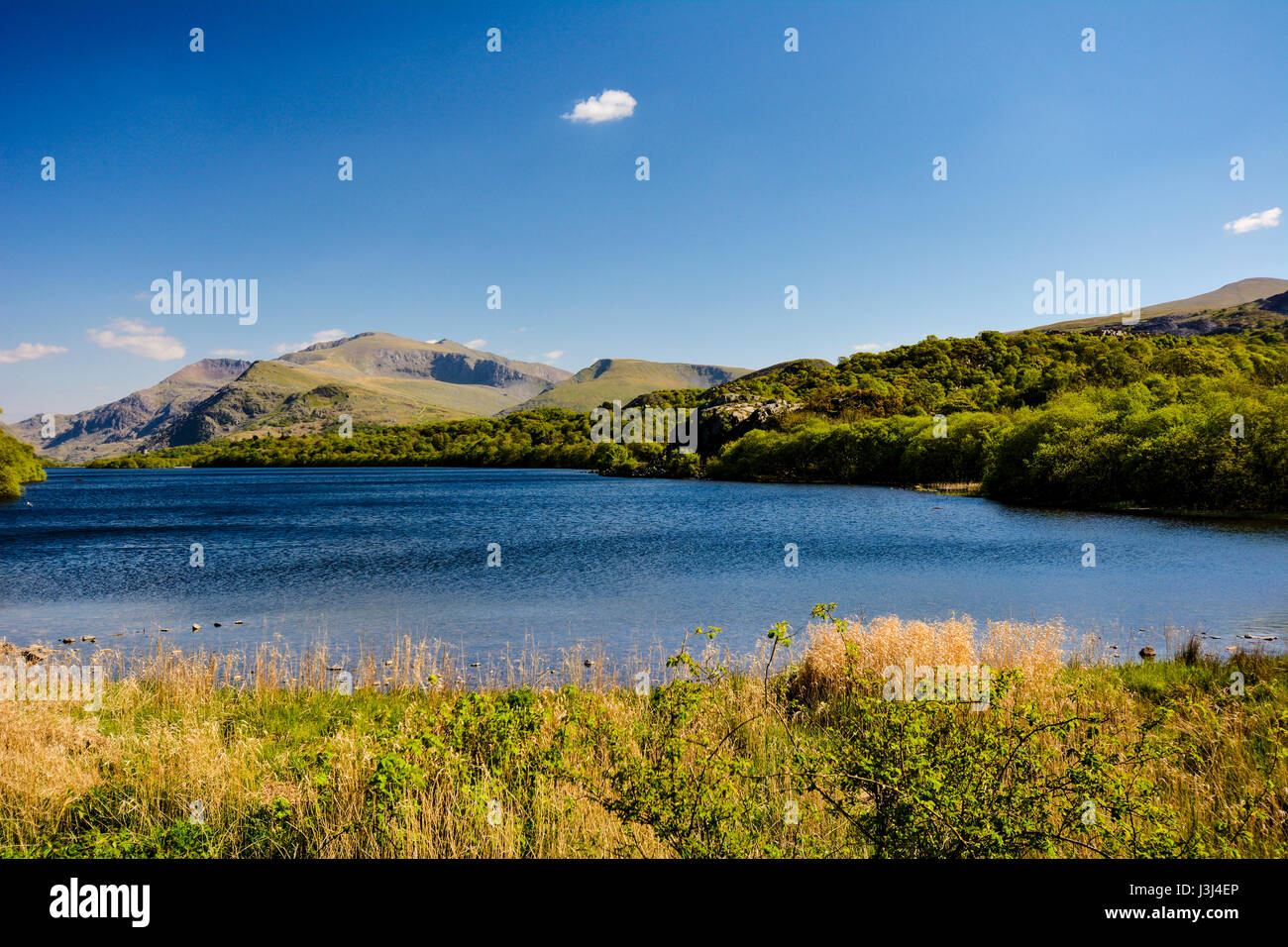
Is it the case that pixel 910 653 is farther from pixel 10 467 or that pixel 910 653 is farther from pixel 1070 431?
pixel 10 467

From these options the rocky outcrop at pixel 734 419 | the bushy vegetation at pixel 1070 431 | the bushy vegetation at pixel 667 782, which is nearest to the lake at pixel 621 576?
the bushy vegetation at pixel 1070 431

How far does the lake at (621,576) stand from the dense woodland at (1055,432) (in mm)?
9310

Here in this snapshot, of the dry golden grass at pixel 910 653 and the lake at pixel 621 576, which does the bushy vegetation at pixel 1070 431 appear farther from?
the dry golden grass at pixel 910 653

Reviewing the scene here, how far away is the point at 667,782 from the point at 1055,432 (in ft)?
267

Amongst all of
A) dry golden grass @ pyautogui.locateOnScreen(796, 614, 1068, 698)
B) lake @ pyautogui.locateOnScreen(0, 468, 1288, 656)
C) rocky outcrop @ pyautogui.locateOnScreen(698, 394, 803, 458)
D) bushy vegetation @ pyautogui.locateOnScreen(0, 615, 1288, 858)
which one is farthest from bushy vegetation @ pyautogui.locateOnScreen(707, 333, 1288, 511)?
bushy vegetation @ pyautogui.locateOnScreen(0, 615, 1288, 858)

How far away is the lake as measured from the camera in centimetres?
2492

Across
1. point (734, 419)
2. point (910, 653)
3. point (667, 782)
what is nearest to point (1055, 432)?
point (910, 653)

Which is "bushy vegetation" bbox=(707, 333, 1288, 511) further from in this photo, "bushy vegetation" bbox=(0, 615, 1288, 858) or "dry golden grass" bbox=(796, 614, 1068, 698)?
"bushy vegetation" bbox=(0, 615, 1288, 858)

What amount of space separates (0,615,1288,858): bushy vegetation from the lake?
1147 cm

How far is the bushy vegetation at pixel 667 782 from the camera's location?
6.41 metres

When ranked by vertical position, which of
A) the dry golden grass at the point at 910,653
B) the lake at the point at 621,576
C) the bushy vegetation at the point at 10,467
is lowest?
the lake at the point at 621,576
